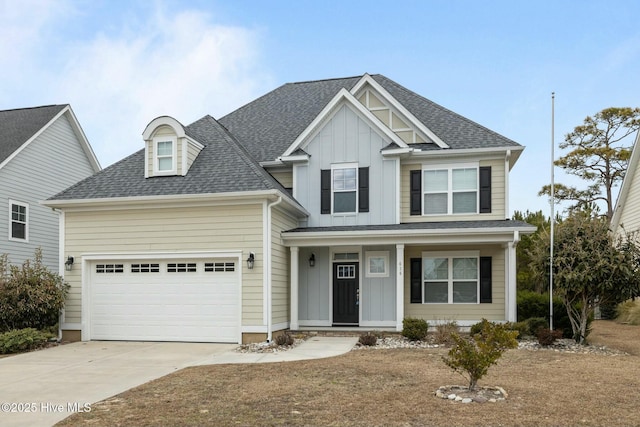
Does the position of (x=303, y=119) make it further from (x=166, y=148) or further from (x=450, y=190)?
(x=450, y=190)

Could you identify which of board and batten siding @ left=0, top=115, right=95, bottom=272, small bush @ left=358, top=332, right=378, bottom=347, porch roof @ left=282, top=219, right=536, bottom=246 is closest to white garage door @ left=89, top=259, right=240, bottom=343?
porch roof @ left=282, top=219, right=536, bottom=246

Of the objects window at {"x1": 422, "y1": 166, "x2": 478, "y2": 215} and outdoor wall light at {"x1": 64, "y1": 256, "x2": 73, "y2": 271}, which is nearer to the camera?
outdoor wall light at {"x1": 64, "y1": 256, "x2": 73, "y2": 271}

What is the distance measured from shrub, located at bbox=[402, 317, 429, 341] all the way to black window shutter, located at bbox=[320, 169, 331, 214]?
13.9ft

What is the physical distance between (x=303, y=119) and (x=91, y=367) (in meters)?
11.1

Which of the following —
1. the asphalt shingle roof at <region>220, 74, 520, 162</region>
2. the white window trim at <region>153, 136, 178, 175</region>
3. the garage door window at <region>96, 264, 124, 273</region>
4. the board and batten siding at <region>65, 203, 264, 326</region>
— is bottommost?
the garage door window at <region>96, 264, 124, 273</region>

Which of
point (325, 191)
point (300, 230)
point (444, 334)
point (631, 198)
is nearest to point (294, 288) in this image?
point (300, 230)

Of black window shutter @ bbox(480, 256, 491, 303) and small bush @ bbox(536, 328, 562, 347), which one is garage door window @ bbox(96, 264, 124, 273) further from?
small bush @ bbox(536, 328, 562, 347)

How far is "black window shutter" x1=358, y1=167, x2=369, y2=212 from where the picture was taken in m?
15.8

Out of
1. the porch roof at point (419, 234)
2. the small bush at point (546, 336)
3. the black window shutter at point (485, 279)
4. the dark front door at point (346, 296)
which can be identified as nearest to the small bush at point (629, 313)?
the black window shutter at point (485, 279)

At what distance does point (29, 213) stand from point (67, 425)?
609 inches

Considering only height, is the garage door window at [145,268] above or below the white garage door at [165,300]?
above

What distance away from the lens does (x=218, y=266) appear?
1392 cm

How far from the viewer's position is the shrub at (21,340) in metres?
12.4

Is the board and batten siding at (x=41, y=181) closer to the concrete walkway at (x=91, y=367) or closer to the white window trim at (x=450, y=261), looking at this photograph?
the concrete walkway at (x=91, y=367)
